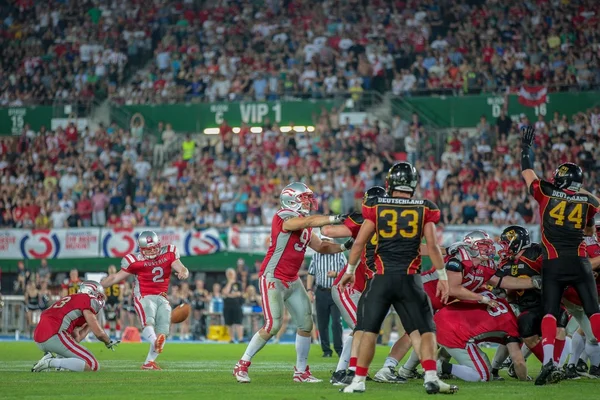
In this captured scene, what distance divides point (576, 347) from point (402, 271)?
133 inches

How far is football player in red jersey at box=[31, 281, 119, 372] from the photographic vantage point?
12.1m

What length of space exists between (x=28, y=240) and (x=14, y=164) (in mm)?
3968

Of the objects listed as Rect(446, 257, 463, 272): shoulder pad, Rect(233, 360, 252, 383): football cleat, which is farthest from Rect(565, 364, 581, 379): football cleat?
Rect(233, 360, 252, 383): football cleat

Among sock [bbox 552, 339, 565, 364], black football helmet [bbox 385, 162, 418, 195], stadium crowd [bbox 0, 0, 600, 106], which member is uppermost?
stadium crowd [bbox 0, 0, 600, 106]

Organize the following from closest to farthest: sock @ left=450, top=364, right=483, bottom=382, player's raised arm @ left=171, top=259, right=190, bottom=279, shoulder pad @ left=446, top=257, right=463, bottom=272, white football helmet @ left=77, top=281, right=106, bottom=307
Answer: shoulder pad @ left=446, top=257, right=463, bottom=272
sock @ left=450, top=364, right=483, bottom=382
white football helmet @ left=77, top=281, right=106, bottom=307
player's raised arm @ left=171, top=259, right=190, bottom=279

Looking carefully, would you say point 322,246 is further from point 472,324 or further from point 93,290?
point 93,290

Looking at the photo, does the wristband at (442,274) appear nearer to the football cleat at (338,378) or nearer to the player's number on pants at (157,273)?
the football cleat at (338,378)

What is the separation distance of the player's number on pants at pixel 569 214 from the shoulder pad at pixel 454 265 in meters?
1.16

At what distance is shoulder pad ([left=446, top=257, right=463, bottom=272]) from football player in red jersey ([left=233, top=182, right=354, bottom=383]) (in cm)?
114

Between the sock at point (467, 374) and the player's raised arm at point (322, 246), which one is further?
the player's raised arm at point (322, 246)

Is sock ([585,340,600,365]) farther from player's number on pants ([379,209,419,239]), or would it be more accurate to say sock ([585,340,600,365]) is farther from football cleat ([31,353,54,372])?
football cleat ([31,353,54,372])

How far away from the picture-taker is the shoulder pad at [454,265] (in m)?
9.99

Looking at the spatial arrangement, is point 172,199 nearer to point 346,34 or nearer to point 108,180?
point 108,180

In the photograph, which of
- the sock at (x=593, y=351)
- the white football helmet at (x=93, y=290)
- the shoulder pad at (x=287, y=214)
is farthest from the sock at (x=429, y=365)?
the white football helmet at (x=93, y=290)
